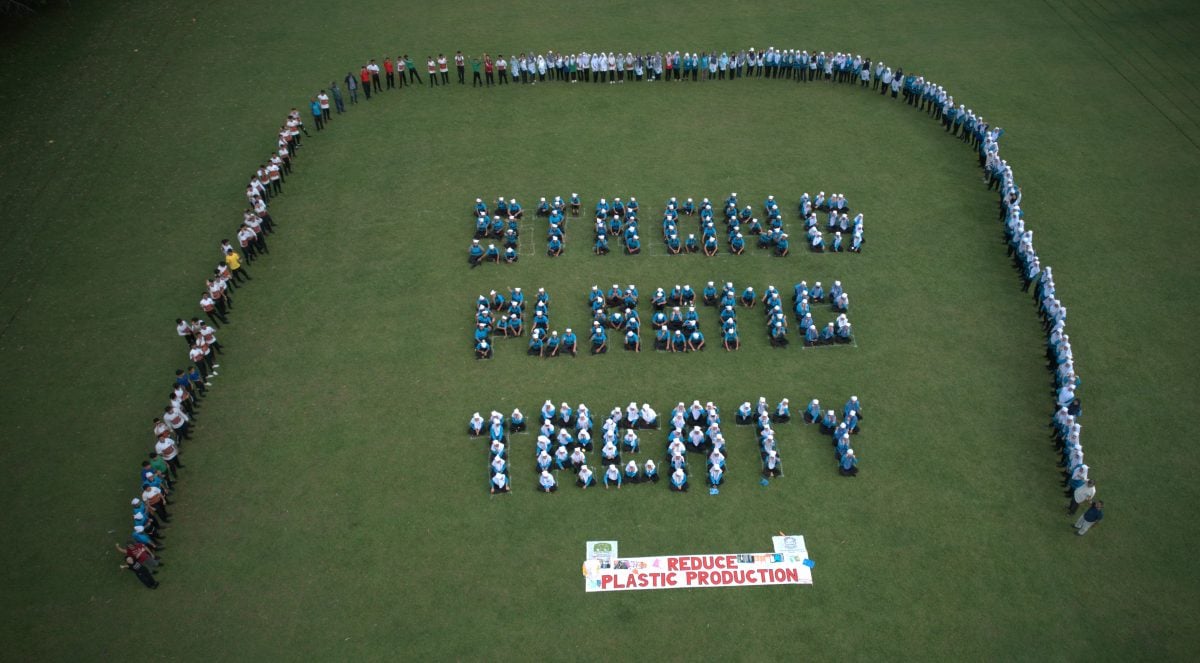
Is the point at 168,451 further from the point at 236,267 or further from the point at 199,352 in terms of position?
the point at 236,267

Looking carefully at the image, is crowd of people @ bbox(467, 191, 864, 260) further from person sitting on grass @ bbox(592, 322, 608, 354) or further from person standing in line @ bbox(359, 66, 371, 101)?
person standing in line @ bbox(359, 66, 371, 101)

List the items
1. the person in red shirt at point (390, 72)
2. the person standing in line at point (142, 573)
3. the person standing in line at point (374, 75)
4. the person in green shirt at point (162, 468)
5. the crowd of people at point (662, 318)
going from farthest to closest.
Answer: the person in red shirt at point (390, 72), the person standing in line at point (374, 75), the crowd of people at point (662, 318), the person in green shirt at point (162, 468), the person standing in line at point (142, 573)

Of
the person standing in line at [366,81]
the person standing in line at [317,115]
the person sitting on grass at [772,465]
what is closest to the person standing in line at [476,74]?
the person standing in line at [366,81]

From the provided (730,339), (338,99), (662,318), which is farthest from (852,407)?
(338,99)

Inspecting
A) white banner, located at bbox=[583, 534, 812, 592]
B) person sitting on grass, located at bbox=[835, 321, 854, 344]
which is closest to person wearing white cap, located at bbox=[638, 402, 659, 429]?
white banner, located at bbox=[583, 534, 812, 592]

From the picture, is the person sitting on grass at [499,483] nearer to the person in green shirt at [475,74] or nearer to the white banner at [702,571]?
the white banner at [702,571]

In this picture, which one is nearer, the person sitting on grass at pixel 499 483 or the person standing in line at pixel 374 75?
the person sitting on grass at pixel 499 483

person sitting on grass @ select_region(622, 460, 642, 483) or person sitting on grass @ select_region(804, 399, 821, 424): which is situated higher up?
person sitting on grass @ select_region(804, 399, 821, 424)
